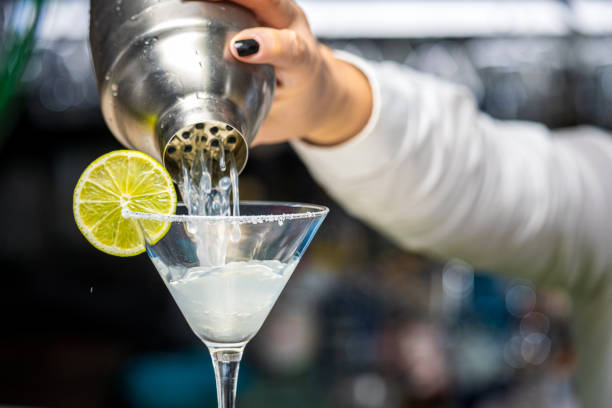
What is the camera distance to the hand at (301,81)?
708 millimetres

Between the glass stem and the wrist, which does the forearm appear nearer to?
the wrist

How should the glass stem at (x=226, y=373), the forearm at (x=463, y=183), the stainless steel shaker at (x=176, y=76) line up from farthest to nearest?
the forearm at (x=463, y=183), the glass stem at (x=226, y=373), the stainless steel shaker at (x=176, y=76)

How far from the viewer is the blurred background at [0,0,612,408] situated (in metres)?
2.68

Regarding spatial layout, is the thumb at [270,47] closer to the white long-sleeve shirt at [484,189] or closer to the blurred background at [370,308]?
the white long-sleeve shirt at [484,189]

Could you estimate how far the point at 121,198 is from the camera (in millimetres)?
801

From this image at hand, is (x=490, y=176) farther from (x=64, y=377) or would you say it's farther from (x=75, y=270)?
(x=75, y=270)

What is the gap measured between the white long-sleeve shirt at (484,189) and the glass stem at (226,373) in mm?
417

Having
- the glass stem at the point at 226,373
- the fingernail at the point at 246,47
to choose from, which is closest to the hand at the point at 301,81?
the fingernail at the point at 246,47

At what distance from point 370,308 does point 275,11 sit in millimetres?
2278

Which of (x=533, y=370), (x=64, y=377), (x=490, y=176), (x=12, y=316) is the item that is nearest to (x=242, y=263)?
(x=490, y=176)

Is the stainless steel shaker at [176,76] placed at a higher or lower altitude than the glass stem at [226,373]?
higher

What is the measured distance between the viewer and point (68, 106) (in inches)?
135

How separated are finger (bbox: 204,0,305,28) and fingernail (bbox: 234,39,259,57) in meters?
0.05

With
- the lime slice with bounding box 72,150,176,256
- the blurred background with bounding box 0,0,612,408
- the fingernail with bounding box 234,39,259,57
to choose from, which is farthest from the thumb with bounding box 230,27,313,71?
the blurred background with bounding box 0,0,612,408
